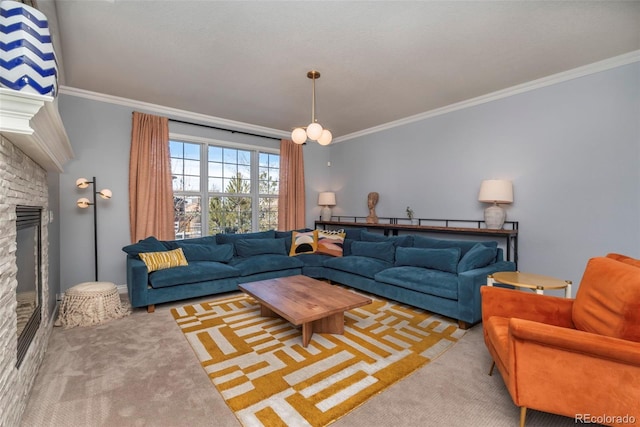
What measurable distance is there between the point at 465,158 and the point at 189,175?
162 inches

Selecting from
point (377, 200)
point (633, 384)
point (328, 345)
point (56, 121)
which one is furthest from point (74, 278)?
point (633, 384)

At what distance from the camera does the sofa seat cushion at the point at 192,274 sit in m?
3.24

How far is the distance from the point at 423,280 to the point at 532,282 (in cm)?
95

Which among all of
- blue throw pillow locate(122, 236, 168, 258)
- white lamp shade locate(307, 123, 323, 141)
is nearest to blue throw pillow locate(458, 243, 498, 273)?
white lamp shade locate(307, 123, 323, 141)

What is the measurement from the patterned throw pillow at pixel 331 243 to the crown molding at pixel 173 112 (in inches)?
85.3

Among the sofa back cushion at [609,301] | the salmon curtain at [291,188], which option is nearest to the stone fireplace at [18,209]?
the sofa back cushion at [609,301]

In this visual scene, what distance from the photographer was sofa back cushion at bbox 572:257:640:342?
4.35 ft

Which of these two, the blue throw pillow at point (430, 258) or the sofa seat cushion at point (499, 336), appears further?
the blue throw pillow at point (430, 258)

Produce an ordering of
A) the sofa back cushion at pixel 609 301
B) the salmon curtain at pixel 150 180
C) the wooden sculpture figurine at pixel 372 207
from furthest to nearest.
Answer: the wooden sculpture figurine at pixel 372 207, the salmon curtain at pixel 150 180, the sofa back cushion at pixel 609 301

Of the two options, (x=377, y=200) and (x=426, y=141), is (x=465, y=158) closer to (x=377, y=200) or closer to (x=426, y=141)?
(x=426, y=141)

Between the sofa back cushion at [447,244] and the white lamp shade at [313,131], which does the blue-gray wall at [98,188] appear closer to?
the white lamp shade at [313,131]

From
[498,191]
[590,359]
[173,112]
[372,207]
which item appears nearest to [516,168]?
[498,191]

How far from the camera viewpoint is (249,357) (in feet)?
7.32

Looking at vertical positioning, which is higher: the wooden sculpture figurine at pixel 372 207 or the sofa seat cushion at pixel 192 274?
the wooden sculpture figurine at pixel 372 207
